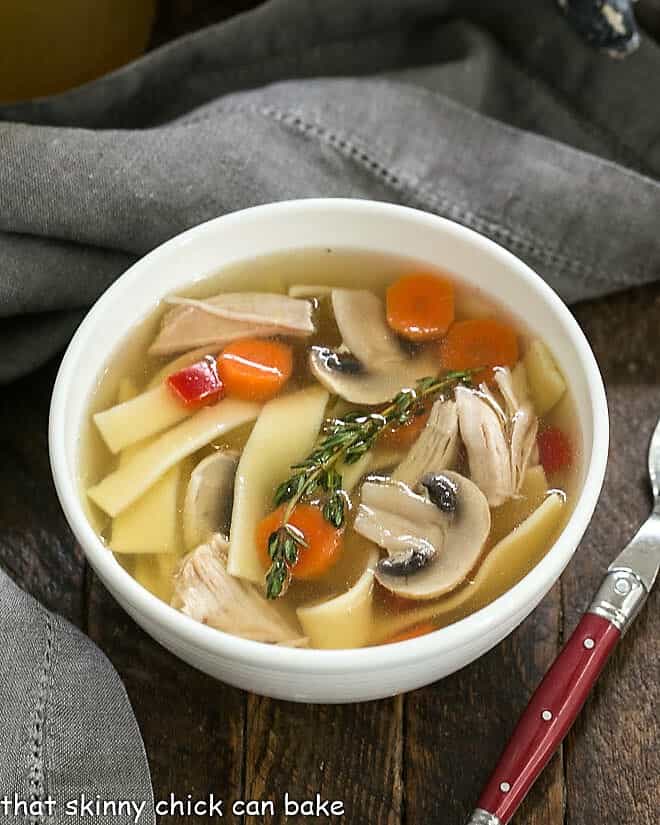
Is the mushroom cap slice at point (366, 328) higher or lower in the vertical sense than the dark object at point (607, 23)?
lower

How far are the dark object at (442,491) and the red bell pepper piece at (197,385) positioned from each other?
0.24 meters

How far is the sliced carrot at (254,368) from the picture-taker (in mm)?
1232

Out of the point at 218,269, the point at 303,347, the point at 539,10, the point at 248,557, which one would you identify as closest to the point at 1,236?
the point at 218,269

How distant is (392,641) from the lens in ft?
3.47

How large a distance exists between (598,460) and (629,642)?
261mm

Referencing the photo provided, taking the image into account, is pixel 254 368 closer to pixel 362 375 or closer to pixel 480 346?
pixel 362 375

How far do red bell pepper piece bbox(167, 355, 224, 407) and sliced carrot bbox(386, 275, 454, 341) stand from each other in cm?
20

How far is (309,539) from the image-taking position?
1123 millimetres

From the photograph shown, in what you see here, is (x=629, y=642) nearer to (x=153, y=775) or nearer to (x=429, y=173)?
(x=153, y=775)

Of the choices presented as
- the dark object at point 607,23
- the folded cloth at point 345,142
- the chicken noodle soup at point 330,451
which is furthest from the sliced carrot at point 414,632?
the dark object at point 607,23

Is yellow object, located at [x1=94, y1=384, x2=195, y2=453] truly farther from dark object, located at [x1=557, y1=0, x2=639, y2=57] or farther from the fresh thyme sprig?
dark object, located at [x1=557, y1=0, x2=639, y2=57]

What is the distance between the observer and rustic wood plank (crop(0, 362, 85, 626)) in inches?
50.3

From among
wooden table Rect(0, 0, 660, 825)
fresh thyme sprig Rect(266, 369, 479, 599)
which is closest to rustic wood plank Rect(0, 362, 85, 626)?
wooden table Rect(0, 0, 660, 825)

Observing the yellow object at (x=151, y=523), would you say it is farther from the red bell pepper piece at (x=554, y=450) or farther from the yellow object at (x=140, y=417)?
the red bell pepper piece at (x=554, y=450)
